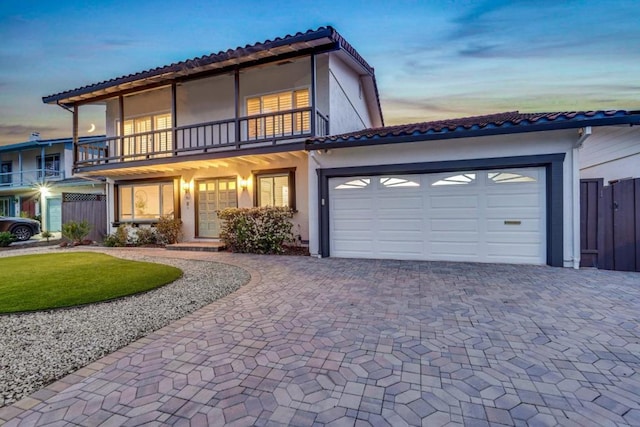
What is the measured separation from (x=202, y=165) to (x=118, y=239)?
15.6ft

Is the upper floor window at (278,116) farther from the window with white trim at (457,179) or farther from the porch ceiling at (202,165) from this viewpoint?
the window with white trim at (457,179)

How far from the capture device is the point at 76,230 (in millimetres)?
12383

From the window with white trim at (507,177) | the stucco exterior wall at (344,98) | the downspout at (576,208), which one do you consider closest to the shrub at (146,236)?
the stucco exterior wall at (344,98)

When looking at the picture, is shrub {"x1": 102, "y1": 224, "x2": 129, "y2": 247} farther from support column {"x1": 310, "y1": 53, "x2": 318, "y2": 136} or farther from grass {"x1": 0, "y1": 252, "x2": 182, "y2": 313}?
support column {"x1": 310, "y1": 53, "x2": 318, "y2": 136}

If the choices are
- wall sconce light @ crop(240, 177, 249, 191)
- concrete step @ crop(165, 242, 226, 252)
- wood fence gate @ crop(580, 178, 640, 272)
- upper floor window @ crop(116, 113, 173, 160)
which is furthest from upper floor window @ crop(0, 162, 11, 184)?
wood fence gate @ crop(580, 178, 640, 272)

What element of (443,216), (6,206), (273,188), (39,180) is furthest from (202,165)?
(6,206)

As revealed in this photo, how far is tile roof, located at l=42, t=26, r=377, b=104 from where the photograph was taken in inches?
319

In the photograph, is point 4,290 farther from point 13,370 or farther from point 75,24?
point 75,24

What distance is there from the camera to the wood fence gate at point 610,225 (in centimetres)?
634

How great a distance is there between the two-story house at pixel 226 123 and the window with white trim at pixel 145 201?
0.04m

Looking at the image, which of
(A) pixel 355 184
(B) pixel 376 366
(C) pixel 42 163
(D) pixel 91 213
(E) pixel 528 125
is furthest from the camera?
(C) pixel 42 163

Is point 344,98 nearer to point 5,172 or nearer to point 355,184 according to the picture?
point 355,184

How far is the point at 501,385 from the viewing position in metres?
2.44

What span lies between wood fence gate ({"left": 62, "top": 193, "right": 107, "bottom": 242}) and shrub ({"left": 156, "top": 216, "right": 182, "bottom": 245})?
3.70 m
